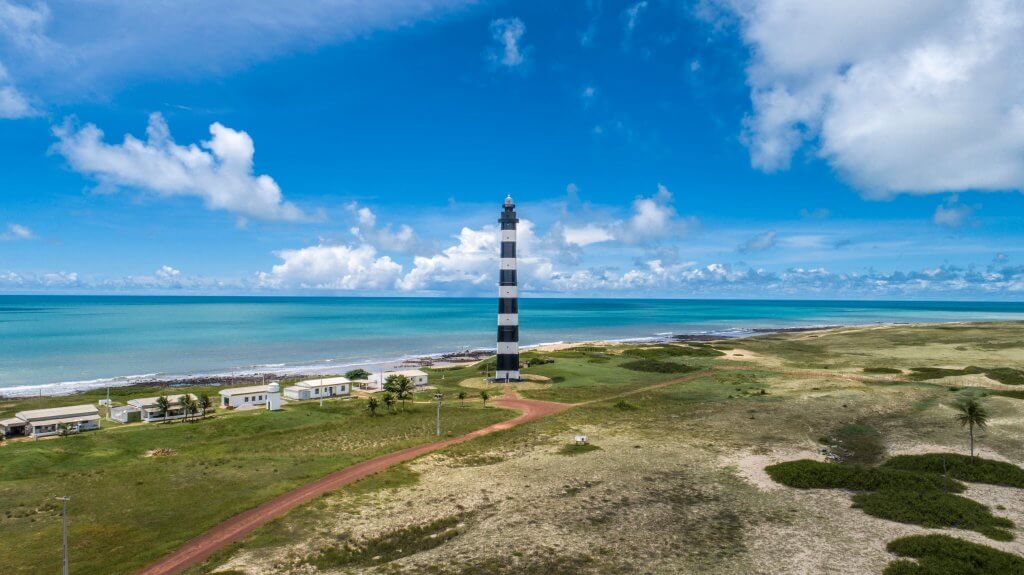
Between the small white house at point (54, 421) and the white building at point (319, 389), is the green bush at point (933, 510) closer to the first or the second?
the white building at point (319, 389)

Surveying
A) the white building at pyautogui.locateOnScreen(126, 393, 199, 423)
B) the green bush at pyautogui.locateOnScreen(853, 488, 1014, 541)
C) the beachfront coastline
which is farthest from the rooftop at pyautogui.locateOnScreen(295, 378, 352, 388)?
the green bush at pyautogui.locateOnScreen(853, 488, 1014, 541)

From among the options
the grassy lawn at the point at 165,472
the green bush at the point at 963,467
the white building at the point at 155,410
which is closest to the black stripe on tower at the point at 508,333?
the grassy lawn at the point at 165,472

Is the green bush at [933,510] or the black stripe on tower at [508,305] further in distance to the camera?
the black stripe on tower at [508,305]

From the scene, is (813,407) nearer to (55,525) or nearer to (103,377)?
(55,525)

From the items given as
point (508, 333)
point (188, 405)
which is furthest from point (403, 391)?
point (188, 405)

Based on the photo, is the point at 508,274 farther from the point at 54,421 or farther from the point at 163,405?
the point at 54,421
